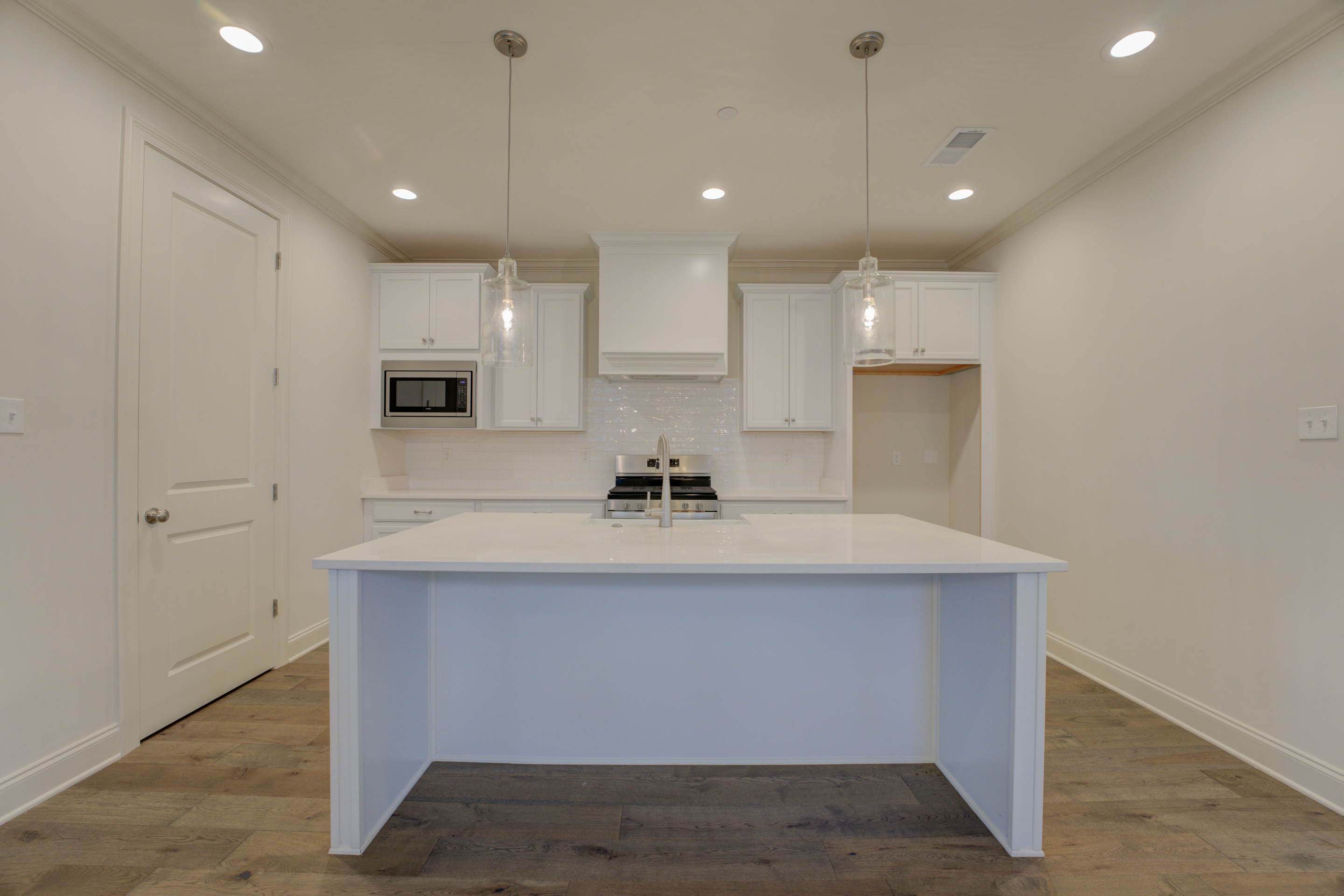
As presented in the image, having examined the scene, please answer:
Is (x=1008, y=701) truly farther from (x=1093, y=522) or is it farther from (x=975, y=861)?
(x=1093, y=522)

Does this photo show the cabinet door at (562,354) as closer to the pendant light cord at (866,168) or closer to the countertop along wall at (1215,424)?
the pendant light cord at (866,168)

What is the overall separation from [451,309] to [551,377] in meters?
0.79

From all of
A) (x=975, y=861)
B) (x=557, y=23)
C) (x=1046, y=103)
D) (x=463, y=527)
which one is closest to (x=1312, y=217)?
(x=1046, y=103)

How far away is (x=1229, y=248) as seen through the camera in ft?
A: 7.63

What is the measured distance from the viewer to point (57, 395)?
198 cm

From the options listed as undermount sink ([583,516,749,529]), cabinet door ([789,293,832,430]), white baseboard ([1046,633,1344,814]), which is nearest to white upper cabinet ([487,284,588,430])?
cabinet door ([789,293,832,430])

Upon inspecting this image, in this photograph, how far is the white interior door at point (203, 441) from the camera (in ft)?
7.68

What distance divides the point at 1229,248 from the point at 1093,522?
134 cm

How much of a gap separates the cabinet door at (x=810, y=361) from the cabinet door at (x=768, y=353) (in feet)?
0.13

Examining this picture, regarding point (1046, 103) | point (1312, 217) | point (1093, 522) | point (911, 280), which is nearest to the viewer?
point (1312, 217)

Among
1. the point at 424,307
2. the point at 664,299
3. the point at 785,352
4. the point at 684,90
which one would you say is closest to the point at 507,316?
the point at 684,90

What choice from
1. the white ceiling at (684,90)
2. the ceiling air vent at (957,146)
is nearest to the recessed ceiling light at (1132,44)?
the white ceiling at (684,90)

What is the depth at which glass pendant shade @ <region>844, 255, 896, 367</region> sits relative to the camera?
6.48 feet

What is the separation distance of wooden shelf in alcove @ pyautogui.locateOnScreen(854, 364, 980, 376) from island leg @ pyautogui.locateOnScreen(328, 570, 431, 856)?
330 centimetres
